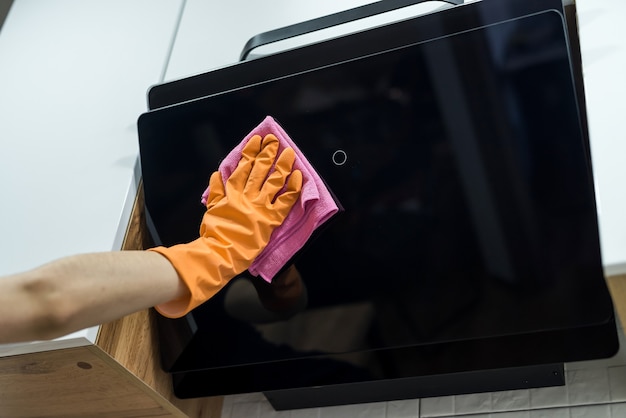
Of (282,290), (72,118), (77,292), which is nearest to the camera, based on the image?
(77,292)

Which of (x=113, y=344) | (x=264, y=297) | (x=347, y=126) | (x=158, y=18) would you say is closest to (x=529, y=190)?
(x=347, y=126)

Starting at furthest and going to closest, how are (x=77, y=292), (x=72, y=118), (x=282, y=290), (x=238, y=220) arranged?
(x=72, y=118) < (x=282, y=290) < (x=238, y=220) < (x=77, y=292)

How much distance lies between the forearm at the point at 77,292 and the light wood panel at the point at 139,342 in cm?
26

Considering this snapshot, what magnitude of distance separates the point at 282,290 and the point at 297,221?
12 centimetres

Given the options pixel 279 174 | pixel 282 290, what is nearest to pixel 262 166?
pixel 279 174

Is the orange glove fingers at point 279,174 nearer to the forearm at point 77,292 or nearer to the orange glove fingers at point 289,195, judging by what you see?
the orange glove fingers at point 289,195

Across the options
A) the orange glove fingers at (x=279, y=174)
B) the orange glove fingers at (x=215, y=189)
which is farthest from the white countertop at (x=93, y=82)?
the orange glove fingers at (x=279, y=174)

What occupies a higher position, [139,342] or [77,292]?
[77,292]

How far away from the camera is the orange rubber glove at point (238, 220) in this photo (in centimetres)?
96

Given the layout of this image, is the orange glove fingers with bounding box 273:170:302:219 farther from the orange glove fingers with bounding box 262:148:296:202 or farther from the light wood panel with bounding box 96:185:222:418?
the light wood panel with bounding box 96:185:222:418

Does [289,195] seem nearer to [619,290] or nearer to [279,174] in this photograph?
[279,174]

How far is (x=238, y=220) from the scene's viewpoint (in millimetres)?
1036

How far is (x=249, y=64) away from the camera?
Result: 4.06ft

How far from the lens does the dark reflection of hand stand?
1.14 m
